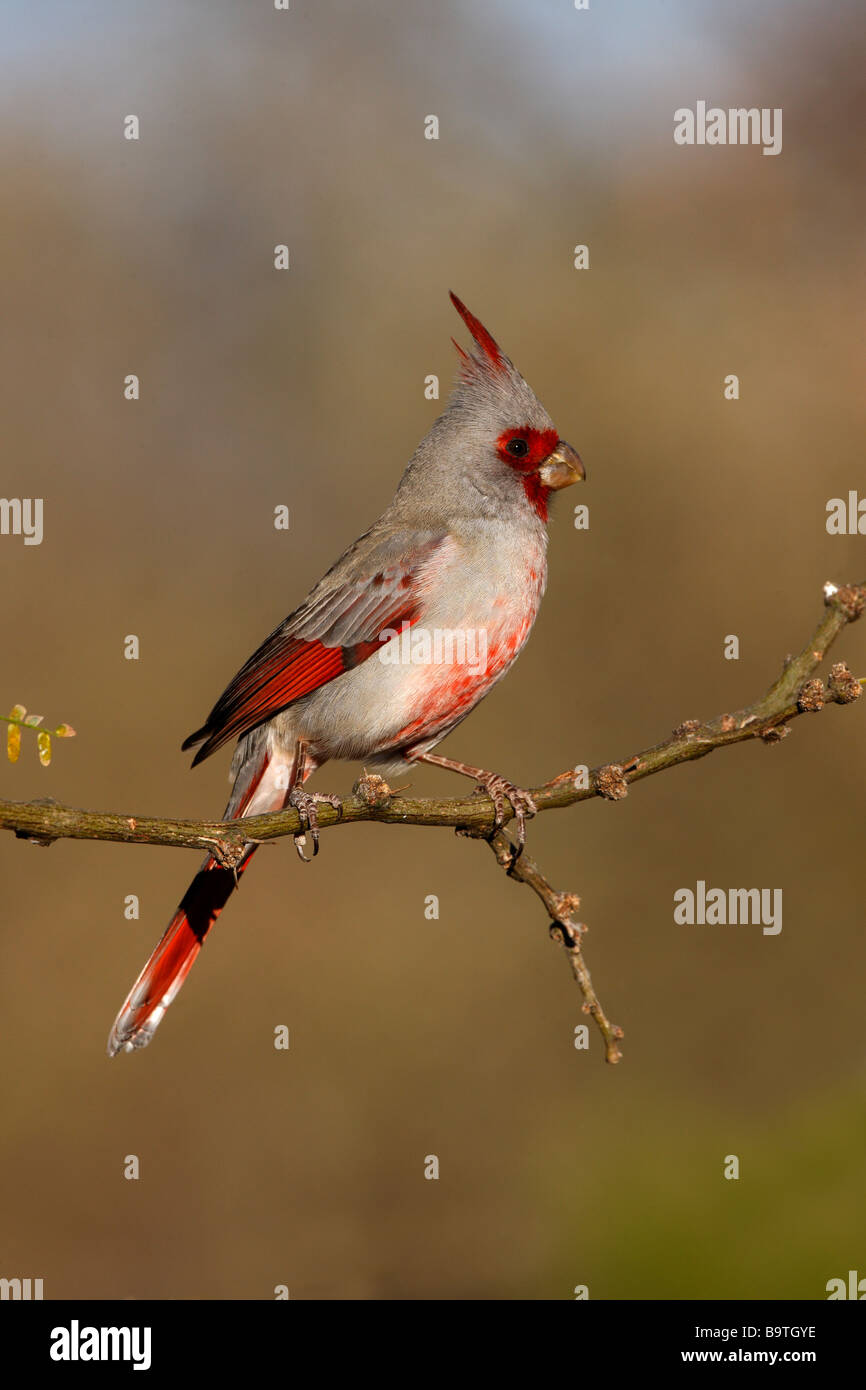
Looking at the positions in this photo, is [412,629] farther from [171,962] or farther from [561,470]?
[171,962]

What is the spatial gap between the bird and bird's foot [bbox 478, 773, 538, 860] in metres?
0.01

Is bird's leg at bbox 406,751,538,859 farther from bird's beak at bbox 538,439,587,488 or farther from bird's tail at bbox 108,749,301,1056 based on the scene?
bird's beak at bbox 538,439,587,488

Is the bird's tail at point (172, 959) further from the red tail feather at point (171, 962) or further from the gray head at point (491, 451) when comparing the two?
the gray head at point (491, 451)

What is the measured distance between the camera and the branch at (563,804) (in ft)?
7.78

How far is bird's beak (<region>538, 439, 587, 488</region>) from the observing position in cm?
409

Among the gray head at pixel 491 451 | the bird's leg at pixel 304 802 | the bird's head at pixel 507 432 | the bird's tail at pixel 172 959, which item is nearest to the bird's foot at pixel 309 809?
the bird's leg at pixel 304 802

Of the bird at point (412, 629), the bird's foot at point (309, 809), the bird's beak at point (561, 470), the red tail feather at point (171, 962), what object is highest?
the bird's beak at point (561, 470)

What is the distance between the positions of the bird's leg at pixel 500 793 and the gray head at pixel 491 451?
769 mm

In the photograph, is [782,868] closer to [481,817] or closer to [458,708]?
[458,708]

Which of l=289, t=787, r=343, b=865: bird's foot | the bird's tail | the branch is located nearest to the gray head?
the bird's tail

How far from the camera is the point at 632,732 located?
243 inches

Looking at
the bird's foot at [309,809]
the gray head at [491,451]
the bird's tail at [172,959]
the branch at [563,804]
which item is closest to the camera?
the branch at [563,804]

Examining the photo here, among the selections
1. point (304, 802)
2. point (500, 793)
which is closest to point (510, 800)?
point (500, 793)

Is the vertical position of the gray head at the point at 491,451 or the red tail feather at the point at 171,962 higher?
the gray head at the point at 491,451
